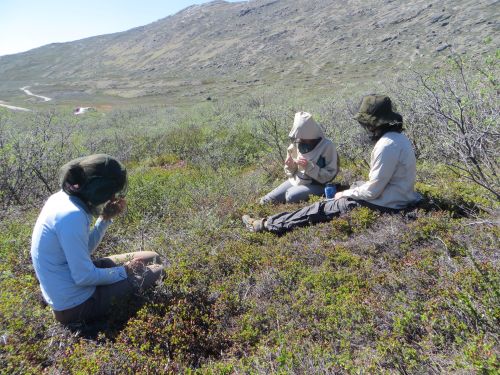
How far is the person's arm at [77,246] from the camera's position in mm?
2762

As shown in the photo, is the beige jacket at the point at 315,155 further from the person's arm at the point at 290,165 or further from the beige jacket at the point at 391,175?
the beige jacket at the point at 391,175

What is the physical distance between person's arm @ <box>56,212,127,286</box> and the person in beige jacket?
311cm

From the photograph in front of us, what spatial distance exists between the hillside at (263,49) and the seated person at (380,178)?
18.7 meters

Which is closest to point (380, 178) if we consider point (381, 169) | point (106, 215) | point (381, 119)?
point (381, 169)

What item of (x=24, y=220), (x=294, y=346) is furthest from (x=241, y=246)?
(x=24, y=220)

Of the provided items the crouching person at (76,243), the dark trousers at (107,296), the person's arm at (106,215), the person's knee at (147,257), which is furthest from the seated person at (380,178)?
the crouching person at (76,243)

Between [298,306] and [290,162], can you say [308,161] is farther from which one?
[298,306]

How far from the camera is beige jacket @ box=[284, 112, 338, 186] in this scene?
5246 mm

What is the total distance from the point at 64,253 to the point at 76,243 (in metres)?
0.17

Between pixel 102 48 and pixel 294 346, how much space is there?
525 feet

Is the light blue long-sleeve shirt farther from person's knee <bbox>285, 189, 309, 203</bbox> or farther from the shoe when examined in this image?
person's knee <bbox>285, 189, 309, 203</bbox>

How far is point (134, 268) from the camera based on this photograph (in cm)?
333

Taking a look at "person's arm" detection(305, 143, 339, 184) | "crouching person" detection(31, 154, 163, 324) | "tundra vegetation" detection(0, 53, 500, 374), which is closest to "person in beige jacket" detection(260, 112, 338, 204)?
"person's arm" detection(305, 143, 339, 184)

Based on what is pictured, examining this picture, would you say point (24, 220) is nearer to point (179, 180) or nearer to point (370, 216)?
point (179, 180)
